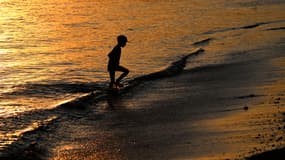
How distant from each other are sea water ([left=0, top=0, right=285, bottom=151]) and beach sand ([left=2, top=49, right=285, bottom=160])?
96 centimetres

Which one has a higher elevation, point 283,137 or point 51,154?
point 283,137

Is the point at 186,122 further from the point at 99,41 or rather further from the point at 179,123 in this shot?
the point at 99,41


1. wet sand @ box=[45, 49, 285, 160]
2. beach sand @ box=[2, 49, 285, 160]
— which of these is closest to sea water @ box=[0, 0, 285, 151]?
beach sand @ box=[2, 49, 285, 160]

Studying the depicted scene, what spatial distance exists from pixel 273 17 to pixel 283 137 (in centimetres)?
2518

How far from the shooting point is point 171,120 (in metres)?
10.4

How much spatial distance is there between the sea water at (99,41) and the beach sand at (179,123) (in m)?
0.96

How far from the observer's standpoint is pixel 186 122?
33.0ft

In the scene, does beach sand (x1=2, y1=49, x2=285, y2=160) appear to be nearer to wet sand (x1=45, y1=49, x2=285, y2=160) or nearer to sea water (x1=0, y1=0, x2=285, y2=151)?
wet sand (x1=45, y1=49, x2=285, y2=160)

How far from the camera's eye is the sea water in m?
13.8

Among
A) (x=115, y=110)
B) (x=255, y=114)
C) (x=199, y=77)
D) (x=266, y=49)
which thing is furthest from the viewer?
(x=266, y=49)

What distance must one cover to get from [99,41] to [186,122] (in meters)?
15.1

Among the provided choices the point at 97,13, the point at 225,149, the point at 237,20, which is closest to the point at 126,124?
the point at 225,149

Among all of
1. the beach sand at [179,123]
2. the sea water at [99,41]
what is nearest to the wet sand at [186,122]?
the beach sand at [179,123]

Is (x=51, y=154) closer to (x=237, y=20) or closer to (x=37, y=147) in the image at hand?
(x=37, y=147)
